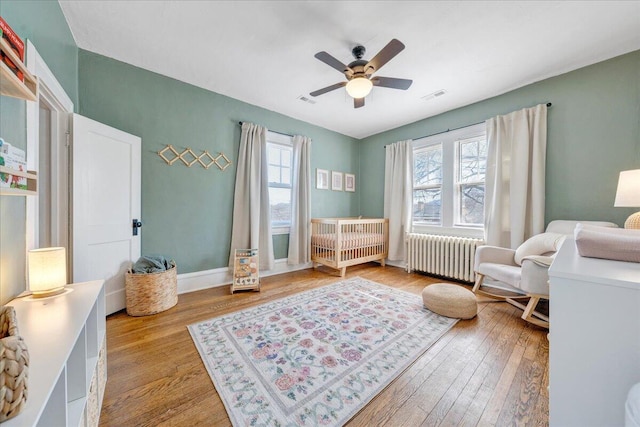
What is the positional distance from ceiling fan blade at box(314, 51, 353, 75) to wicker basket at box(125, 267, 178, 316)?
96.1 inches

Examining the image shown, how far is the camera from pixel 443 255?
10.7 ft

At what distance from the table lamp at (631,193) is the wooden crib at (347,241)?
2588 mm

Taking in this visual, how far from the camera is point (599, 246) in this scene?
0.97 m

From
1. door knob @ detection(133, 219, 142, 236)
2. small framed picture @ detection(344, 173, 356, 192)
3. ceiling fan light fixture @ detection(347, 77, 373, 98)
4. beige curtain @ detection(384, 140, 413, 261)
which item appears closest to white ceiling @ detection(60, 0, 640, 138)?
ceiling fan light fixture @ detection(347, 77, 373, 98)

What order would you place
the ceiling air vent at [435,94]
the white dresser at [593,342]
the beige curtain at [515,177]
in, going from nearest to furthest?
the white dresser at [593,342] → the beige curtain at [515,177] → the ceiling air vent at [435,94]

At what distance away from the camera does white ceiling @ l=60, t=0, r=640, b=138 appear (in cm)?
170

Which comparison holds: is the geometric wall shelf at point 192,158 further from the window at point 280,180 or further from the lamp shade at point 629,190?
the lamp shade at point 629,190

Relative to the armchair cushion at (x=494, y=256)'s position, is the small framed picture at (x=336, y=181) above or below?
above

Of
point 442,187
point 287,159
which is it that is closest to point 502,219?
point 442,187

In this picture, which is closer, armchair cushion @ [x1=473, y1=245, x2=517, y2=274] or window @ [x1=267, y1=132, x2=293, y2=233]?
armchair cushion @ [x1=473, y1=245, x2=517, y2=274]

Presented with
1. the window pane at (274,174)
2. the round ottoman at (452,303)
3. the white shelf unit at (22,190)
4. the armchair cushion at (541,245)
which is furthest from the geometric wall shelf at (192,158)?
the armchair cushion at (541,245)

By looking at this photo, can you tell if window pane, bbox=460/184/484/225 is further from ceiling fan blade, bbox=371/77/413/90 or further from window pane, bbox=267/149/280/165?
window pane, bbox=267/149/280/165

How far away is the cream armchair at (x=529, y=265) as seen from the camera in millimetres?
1950

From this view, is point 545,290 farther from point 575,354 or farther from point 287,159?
point 287,159
